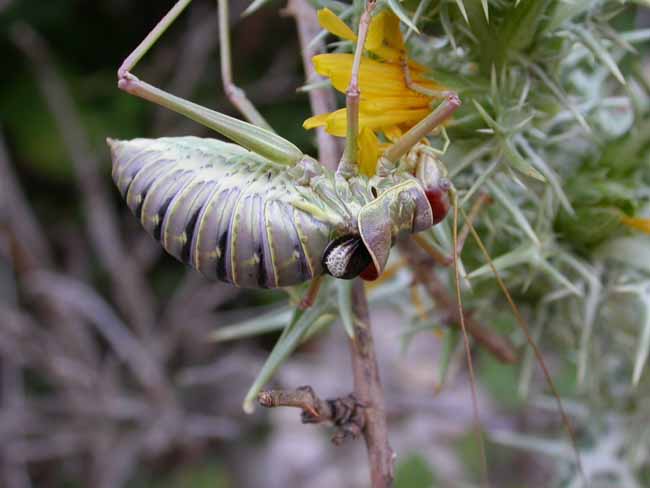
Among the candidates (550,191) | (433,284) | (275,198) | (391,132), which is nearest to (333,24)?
(391,132)

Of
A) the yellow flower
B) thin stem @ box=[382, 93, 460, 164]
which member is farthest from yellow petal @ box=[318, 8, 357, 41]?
thin stem @ box=[382, 93, 460, 164]

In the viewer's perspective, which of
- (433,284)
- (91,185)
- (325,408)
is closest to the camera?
(325,408)

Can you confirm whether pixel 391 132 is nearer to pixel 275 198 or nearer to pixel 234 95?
pixel 275 198

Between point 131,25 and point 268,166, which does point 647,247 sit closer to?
point 268,166

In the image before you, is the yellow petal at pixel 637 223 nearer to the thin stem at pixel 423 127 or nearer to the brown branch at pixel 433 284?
the brown branch at pixel 433 284

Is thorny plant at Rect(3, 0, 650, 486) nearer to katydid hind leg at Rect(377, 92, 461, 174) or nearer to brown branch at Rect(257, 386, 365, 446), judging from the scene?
katydid hind leg at Rect(377, 92, 461, 174)
